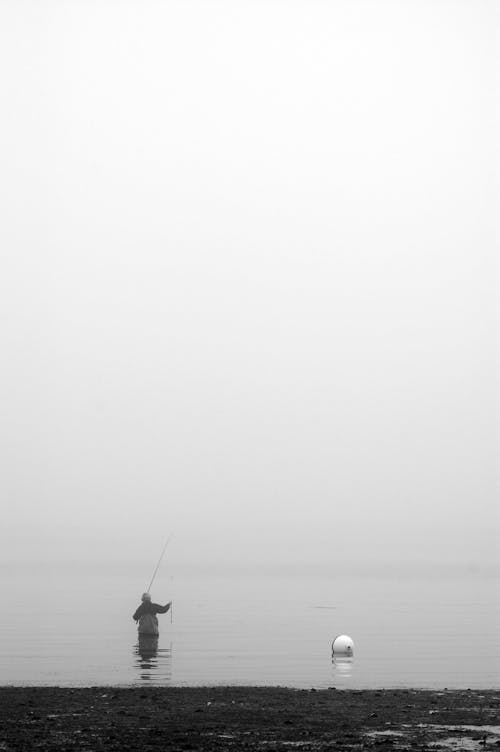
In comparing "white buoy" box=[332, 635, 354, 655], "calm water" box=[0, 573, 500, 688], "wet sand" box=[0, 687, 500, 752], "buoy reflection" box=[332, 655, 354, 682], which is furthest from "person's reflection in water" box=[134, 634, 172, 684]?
"wet sand" box=[0, 687, 500, 752]

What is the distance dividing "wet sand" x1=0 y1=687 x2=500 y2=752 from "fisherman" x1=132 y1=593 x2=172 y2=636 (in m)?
8.47

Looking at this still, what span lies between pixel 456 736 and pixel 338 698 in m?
6.45

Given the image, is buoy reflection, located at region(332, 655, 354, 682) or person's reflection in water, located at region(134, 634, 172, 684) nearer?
person's reflection in water, located at region(134, 634, 172, 684)

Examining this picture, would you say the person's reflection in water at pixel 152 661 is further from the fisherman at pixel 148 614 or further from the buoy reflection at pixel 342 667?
the buoy reflection at pixel 342 667

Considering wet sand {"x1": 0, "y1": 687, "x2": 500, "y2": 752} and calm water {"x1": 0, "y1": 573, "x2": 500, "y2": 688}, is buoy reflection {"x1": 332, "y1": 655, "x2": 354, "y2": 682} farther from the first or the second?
wet sand {"x1": 0, "y1": 687, "x2": 500, "y2": 752}

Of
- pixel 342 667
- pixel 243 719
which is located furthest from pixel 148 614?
pixel 243 719

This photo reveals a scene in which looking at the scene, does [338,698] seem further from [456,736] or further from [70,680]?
[70,680]

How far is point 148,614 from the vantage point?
3559cm

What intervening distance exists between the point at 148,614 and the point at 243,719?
52.2 ft

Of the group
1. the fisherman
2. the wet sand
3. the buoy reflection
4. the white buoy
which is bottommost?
the wet sand

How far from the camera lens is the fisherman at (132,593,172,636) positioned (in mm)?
34828

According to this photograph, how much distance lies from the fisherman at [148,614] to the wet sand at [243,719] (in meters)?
8.47

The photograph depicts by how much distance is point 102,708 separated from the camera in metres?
21.6

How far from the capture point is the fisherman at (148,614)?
3483 cm
